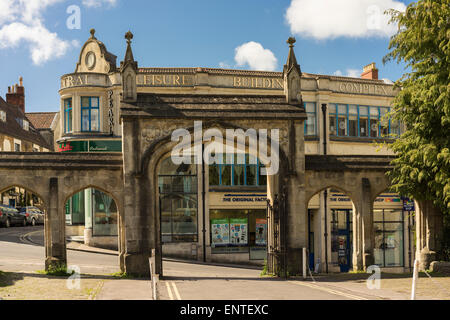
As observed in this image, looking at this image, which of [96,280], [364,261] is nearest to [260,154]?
[364,261]

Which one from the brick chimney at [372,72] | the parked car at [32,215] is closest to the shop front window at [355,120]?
the brick chimney at [372,72]

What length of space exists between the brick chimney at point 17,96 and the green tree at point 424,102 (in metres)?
46.2

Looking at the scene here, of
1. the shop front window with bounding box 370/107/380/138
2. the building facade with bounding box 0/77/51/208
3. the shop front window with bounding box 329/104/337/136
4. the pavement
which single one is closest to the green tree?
the pavement

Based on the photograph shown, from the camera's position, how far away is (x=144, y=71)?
32.5 m

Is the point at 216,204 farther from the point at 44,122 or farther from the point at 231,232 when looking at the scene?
the point at 44,122

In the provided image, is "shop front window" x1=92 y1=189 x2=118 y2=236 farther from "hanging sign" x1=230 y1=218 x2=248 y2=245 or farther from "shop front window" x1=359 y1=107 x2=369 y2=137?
"shop front window" x1=359 y1=107 x2=369 y2=137

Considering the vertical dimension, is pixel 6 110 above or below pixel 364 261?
above

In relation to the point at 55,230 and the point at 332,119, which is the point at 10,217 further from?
the point at 332,119

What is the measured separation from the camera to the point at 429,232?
21.6m

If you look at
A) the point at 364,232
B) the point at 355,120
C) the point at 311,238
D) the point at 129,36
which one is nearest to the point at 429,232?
the point at 364,232

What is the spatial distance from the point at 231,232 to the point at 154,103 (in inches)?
559

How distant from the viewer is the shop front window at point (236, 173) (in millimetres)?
32500

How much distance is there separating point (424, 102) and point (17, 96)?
161 feet

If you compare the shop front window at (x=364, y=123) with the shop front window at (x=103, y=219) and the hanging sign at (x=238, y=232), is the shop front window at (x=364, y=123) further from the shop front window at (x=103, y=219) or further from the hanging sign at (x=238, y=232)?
the shop front window at (x=103, y=219)
